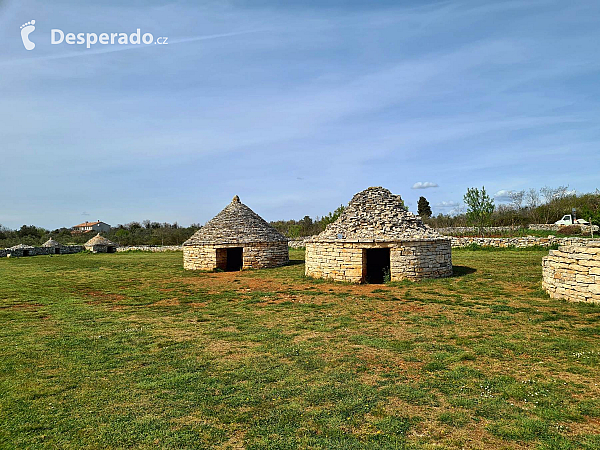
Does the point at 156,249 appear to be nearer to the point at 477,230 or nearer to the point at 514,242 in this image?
the point at 477,230

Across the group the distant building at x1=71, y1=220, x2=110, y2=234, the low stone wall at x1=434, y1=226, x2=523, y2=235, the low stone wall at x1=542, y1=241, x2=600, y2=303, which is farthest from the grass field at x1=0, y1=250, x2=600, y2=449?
the distant building at x1=71, y1=220, x2=110, y2=234

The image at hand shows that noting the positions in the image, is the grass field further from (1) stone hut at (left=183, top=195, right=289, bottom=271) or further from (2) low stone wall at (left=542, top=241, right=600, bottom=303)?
(1) stone hut at (left=183, top=195, right=289, bottom=271)

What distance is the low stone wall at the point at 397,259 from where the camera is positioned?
12641 mm

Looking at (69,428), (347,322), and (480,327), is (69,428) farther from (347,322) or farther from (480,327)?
(480,327)

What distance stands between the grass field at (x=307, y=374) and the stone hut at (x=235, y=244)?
8.27 metres

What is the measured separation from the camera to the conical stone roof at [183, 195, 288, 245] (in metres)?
18.8

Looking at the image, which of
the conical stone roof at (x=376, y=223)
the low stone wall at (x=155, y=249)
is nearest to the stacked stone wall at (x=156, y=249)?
the low stone wall at (x=155, y=249)

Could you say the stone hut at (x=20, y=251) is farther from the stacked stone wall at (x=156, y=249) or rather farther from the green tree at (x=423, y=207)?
the green tree at (x=423, y=207)

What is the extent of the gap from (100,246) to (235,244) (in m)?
24.9

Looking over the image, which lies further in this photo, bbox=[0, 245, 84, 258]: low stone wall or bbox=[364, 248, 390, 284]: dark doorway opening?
bbox=[0, 245, 84, 258]: low stone wall

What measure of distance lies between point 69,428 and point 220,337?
337cm

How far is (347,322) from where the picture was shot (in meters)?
7.98

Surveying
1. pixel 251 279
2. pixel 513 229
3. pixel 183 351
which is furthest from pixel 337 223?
pixel 513 229

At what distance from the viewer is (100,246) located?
123 ft
